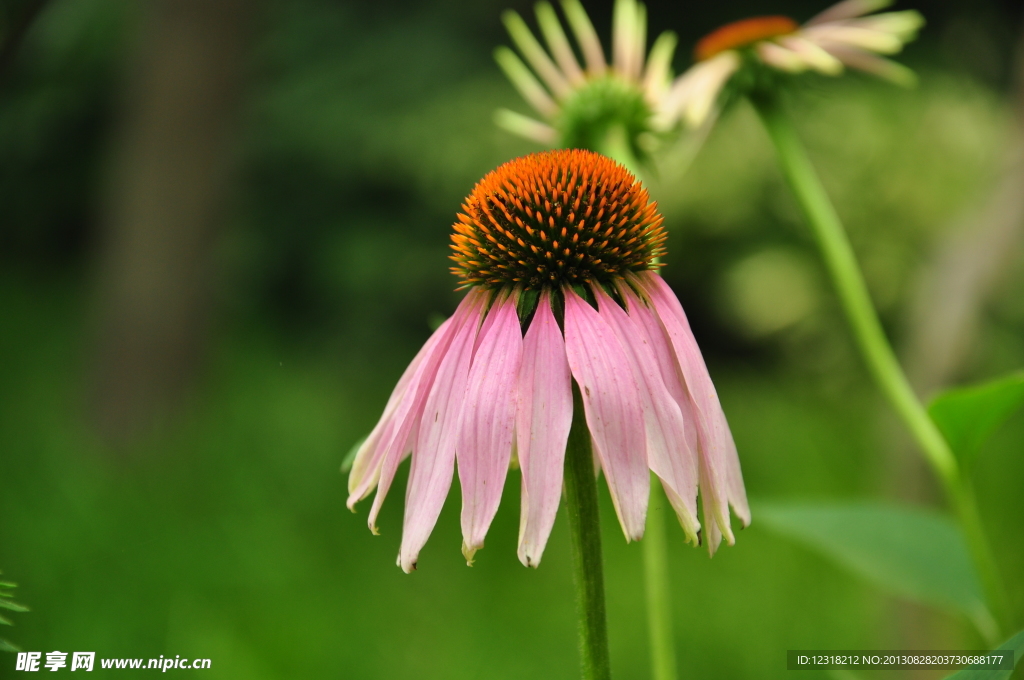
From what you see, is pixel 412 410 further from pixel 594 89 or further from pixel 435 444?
pixel 594 89

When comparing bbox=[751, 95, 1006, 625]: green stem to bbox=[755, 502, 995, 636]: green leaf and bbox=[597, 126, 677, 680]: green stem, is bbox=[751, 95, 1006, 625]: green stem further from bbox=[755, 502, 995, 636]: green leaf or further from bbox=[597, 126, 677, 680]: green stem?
bbox=[597, 126, 677, 680]: green stem

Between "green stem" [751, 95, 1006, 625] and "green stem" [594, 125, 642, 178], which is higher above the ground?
"green stem" [594, 125, 642, 178]

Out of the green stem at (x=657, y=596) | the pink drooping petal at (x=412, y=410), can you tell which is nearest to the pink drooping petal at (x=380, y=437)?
the pink drooping petal at (x=412, y=410)

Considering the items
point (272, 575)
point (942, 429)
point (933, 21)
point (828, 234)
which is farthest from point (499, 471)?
point (933, 21)

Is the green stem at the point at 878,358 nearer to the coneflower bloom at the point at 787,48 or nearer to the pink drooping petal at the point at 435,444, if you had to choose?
the coneflower bloom at the point at 787,48

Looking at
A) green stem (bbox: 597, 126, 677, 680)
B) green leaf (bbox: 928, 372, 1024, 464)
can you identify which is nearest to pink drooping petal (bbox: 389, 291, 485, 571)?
green stem (bbox: 597, 126, 677, 680)
